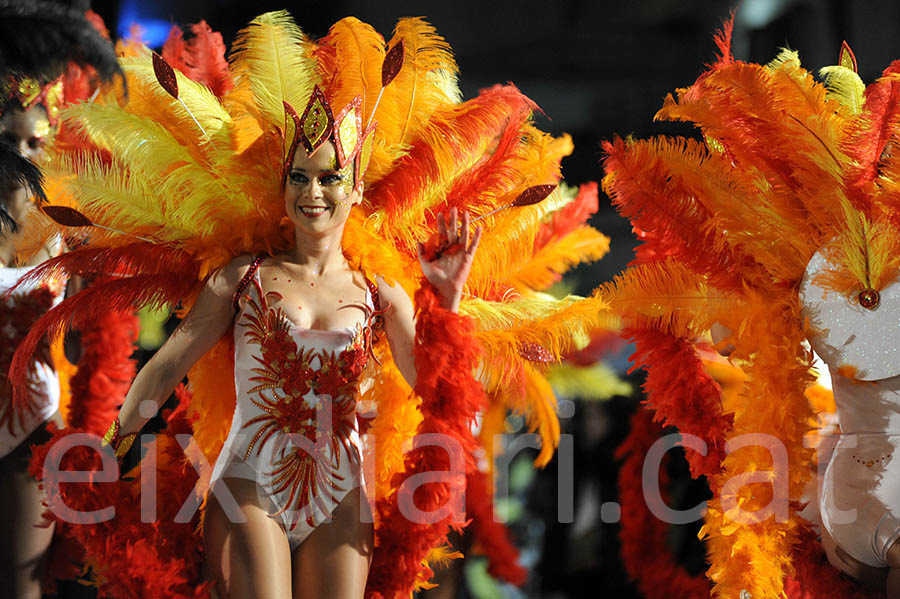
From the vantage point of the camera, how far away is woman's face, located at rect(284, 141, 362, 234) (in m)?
2.18

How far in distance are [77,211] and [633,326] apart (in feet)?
4.45

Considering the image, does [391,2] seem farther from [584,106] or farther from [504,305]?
[504,305]

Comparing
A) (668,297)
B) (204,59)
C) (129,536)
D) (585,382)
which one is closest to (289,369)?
(129,536)

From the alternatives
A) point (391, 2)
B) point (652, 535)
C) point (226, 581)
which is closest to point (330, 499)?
point (226, 581)

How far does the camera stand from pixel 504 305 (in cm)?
253

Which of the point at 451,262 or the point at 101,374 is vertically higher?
the point at 451,262

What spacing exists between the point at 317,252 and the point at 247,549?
2.22ft

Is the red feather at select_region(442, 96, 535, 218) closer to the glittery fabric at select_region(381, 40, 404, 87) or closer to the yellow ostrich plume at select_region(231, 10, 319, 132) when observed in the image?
the glittery fabric at select_region(381, 40, 404, 87)

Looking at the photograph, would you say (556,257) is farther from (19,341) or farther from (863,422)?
(19,341)

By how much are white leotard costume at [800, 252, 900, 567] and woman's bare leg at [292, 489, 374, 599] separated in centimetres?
101

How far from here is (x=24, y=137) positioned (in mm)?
2904

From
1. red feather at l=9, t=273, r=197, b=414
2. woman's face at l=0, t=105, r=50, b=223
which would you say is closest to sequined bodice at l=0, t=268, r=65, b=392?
woman's face at l=0, t=105, r=50, b=223

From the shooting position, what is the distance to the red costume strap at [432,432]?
210cm

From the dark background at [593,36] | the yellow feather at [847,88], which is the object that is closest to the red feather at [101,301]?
the yellow feather at [847,88]
